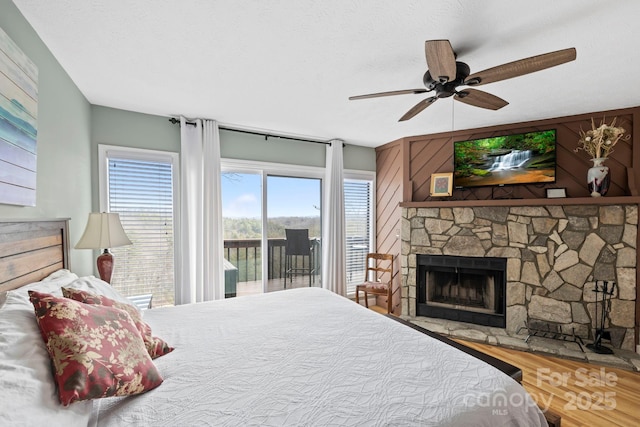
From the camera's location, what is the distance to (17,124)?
4.39 feet

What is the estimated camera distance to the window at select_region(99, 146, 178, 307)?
2.85 m

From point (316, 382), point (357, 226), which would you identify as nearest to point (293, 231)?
point (357, 226)

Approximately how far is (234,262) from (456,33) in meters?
3.28

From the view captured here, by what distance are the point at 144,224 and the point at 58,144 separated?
47.0 inches

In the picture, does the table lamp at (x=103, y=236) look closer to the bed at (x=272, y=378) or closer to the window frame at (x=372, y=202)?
the bed at (x=272, y=378)

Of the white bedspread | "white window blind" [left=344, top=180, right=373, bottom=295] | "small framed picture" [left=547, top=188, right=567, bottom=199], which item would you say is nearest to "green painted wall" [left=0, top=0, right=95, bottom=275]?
the white bedspread

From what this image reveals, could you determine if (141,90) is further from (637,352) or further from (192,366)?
(637,352)

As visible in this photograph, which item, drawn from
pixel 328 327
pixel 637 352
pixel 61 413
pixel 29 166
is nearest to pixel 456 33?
pixel 328 327

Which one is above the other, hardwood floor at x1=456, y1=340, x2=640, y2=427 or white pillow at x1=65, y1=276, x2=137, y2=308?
white pillow at x1=65, y1=276, x2=137, y2=308

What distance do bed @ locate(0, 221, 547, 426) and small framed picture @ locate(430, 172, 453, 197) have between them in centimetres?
228

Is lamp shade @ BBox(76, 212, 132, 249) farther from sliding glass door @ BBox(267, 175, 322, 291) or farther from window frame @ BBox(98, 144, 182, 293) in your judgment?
sliding glass door @ BBox(267, 175, 322, 291)

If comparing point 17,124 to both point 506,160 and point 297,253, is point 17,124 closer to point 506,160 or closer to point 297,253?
point 297,253

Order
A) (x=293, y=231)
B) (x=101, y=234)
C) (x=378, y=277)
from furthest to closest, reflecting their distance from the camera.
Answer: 1. (x=378, y=277)
2. (x=293, y=231)
3. (x=101, y=234)

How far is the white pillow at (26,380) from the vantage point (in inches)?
27.5
